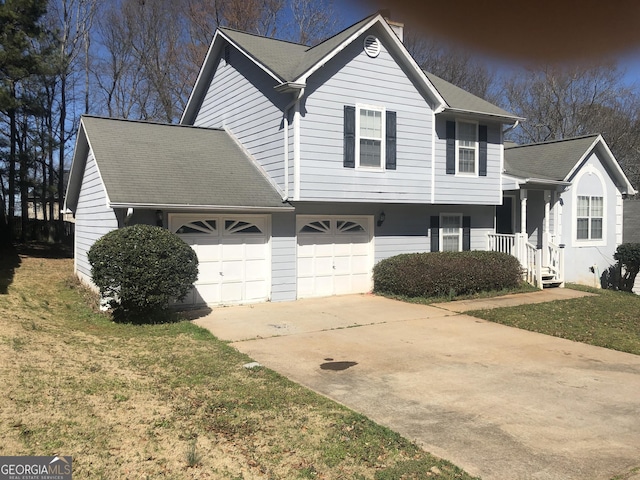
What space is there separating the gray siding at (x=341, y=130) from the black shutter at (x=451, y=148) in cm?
85

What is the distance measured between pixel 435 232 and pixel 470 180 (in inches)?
72.6

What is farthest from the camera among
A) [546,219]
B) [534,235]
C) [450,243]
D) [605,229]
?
[605,229]

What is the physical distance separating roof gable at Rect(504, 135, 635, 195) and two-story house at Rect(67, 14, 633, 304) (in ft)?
5.70

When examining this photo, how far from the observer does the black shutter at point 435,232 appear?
1600 cm

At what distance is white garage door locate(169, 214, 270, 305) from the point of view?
1218 centimetres

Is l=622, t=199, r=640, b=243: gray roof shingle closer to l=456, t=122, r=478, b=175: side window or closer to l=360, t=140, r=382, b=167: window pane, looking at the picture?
l=456, t=122, r=478, b=175: side window

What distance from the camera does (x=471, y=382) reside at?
6.86 meters

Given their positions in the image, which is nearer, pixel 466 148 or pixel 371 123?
pixel 371 123

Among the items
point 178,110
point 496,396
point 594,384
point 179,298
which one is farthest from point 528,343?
point 178,110

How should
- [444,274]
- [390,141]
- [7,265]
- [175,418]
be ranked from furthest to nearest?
[7,265]
[444,274]
[390,141]
[175,418]

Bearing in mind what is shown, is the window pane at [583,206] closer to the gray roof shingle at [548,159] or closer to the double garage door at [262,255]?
the gray roof shingle at [548,159]

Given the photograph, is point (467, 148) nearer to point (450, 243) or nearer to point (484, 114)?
point (484, 114)

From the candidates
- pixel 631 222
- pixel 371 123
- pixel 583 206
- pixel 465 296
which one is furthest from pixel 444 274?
pixel 631 222

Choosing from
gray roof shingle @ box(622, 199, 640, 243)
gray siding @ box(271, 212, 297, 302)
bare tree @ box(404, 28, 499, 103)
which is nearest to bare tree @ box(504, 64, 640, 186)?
bare tree @ box(404, 28, 499, 103)
